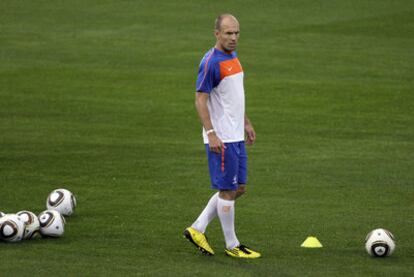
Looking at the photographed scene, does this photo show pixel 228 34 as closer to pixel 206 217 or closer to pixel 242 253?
pixel 206 217

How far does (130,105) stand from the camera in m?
23.0

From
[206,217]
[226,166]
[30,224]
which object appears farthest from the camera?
[30,224]

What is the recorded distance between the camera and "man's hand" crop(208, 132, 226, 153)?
11273 mm

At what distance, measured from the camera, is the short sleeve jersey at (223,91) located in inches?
448

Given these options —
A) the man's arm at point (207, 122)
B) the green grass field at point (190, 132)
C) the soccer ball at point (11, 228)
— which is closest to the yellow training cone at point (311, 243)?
the green grass field at point (190, 132)

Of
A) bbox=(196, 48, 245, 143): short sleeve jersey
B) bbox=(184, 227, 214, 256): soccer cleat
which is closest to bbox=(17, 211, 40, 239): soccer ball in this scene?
bbox=(184, 227, 214, 256): soccer cleat

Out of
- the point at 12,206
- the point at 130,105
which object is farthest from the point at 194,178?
the point at 130,105

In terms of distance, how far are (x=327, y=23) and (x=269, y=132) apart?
14.3m

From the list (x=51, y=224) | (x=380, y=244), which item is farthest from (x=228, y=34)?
(x=51, y=224)

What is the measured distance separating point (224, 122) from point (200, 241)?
130cm

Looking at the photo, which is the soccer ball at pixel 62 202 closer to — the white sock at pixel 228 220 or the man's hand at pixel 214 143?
the white sock at pixel 228 220

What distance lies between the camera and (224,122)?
1150 centimetres

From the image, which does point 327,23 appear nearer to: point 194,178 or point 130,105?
point 130,105

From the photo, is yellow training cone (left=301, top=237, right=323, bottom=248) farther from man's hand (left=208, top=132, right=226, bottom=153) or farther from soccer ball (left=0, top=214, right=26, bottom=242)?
soccer ball (left=0, top=214, right=26, bottom=242)
